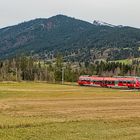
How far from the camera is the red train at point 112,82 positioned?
13106 cm

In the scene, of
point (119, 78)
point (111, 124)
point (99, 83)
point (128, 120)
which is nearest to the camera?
point (111, 124)

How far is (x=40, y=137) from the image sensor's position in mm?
27000

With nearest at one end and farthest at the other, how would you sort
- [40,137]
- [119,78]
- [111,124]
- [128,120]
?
[40,137]
[111,124]
[128,120]
[119,78]

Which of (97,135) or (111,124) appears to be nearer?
(97,135)

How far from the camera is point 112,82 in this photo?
14038 centimetres

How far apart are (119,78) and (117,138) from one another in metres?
112

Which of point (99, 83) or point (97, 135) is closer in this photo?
point (97, 135)

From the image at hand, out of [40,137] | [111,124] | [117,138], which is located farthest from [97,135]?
[111,124]

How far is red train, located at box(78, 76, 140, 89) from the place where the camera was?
430 ft

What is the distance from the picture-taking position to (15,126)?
3175cm

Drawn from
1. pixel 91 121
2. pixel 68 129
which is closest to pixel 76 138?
pixel 68 129

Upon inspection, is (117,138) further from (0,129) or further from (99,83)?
(99,83)

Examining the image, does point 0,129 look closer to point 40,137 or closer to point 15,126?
point 15,126

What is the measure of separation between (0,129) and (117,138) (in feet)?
27.0
